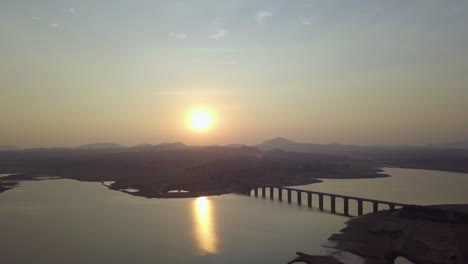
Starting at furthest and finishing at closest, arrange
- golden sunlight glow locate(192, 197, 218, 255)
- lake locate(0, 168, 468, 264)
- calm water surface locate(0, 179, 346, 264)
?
golden sunlight glow locate(192, 197, 218, 255) < lake locate(0, 168, 468, 264) < calm water surface locate(0, 179, 346, 264)

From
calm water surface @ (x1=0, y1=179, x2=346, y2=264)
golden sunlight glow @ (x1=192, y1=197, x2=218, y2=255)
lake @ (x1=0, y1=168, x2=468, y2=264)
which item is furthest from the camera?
golden sunlight glow @ (x1=192, y1=197, x2=218, y2=255)

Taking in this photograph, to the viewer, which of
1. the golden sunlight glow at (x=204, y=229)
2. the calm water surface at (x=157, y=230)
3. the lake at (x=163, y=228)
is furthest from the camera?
the golden sunlight glow at (x=204, y=229)

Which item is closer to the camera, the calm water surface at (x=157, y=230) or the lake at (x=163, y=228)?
the calm water surface at (x=157, y=230)

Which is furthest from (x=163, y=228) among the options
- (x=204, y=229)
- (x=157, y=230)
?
(x=204, y=229)

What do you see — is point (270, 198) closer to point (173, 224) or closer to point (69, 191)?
point (173, 224)

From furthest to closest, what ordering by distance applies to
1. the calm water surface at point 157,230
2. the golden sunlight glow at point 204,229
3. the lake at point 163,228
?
the golden sunlight glow at point 204,229 < the lake at point 163,228 < the calm water surface at point 157,230

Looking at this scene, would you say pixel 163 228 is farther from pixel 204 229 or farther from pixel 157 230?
pixel 204 229
